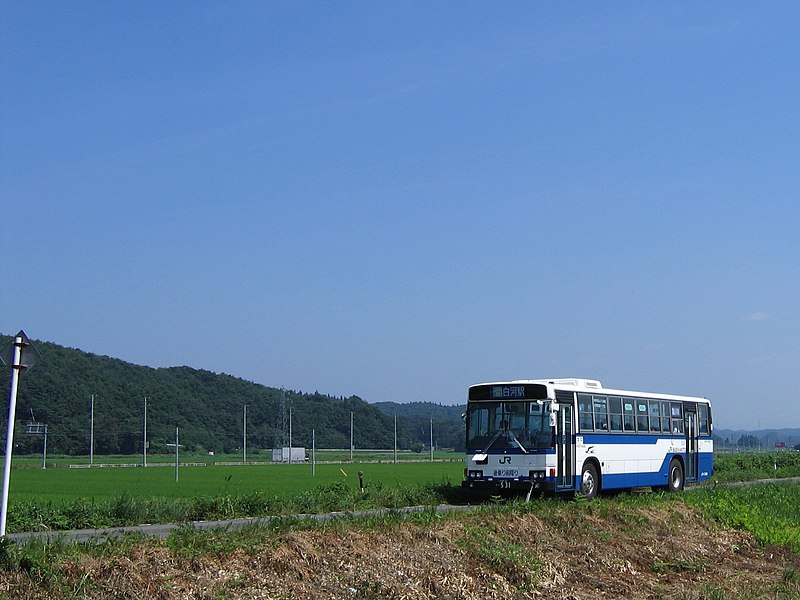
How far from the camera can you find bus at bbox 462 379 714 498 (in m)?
25.1

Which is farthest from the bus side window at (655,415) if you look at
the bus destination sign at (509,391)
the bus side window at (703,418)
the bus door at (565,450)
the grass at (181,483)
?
the grass at (181,483)

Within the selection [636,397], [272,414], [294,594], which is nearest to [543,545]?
[294,594]

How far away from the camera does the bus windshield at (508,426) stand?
2523 centimetres

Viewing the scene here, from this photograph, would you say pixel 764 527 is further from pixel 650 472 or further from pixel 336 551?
pixel 336 551

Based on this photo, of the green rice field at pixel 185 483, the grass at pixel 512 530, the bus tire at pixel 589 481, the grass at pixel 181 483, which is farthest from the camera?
the grass at pixel 181 483

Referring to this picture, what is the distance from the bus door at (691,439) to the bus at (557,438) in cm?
337

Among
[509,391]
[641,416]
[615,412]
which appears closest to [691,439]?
[641,416]

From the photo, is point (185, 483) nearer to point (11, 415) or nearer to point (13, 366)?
point (13, 366)

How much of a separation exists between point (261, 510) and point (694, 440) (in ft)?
57.2

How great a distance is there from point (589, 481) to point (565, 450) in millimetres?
2061

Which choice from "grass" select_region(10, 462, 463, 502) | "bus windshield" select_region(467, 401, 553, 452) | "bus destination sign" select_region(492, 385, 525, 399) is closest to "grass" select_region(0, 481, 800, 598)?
"bus windshield" select_region(467, 401, 553, 452)

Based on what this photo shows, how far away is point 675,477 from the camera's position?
3241cm

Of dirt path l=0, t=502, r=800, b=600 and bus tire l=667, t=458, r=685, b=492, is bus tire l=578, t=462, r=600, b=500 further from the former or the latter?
bus tire l=667, t=458, r=685, b=492

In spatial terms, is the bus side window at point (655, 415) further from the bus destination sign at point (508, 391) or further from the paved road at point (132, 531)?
the paved road at point (132, 531)
